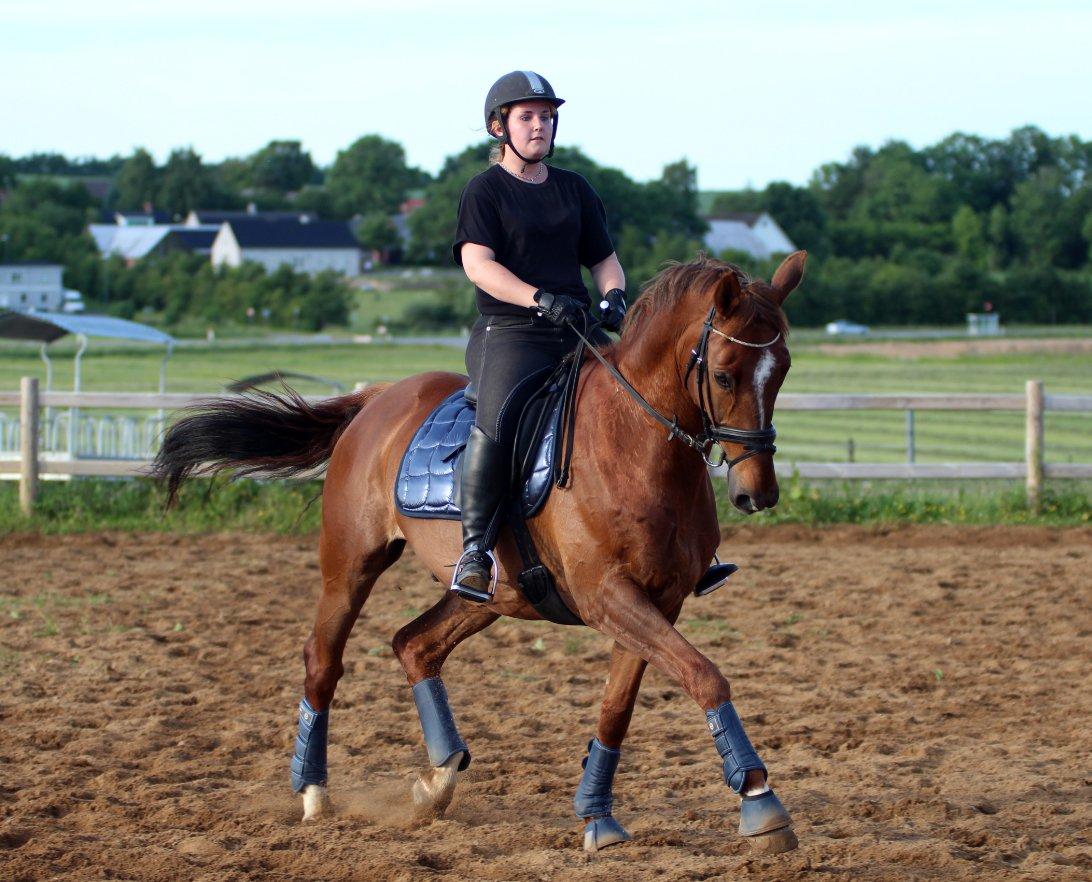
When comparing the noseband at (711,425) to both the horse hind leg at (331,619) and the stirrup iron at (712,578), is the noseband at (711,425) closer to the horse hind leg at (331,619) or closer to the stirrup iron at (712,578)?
the stirrup iron at (712,578)

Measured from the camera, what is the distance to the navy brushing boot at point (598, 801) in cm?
519

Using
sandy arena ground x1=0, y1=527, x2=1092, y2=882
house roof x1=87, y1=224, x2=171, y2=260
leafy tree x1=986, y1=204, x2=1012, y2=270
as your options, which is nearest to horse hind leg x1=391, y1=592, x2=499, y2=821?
sandy arena ground x1=0, y1=527, x2=1092, y2=882

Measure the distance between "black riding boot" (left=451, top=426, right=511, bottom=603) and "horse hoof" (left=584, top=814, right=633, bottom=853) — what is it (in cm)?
97

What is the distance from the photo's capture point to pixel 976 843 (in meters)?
5.17

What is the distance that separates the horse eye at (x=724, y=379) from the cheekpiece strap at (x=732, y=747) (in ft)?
3.50

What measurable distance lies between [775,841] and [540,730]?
8.94 ft

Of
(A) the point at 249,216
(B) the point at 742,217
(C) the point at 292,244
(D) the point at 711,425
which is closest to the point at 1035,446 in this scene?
(D) the point at 711,425

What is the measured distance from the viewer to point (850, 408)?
48.2ft

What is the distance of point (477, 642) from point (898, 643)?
9.11 ft

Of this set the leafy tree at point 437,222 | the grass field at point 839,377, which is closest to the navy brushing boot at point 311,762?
the grass field at point 839,377

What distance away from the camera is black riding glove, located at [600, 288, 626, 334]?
18.2 feet

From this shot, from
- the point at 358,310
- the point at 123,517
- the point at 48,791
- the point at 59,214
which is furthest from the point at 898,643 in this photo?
the point at 59,214

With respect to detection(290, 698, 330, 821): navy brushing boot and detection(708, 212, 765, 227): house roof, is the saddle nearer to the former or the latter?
detection(290, 698, 330, 821): navy brushing boot

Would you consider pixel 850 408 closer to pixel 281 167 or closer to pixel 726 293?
pixel 726 293
